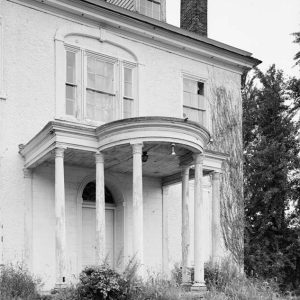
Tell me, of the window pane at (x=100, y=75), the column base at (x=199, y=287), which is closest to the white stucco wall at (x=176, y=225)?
the column base at (x=199, y=287)

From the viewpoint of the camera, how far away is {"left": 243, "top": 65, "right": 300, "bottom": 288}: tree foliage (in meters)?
23.5

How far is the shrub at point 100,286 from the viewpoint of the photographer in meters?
11.9

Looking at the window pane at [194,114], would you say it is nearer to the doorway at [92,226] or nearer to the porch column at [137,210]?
the doorway at [92,226]

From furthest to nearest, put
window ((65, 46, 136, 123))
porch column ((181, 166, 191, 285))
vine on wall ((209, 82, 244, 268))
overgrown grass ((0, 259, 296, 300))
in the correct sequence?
vine on wall ((209, 82, 244, 268)), window ((65, 46, 136, 123)), porch column ((181, 166, 191, 285)), overgrown grass ((0, 259, 296, 300))

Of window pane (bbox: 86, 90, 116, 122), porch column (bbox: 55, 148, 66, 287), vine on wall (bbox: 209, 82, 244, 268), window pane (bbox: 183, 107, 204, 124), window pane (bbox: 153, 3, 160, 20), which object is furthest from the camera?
window pane (bbox: 153, 3, 160, 20)

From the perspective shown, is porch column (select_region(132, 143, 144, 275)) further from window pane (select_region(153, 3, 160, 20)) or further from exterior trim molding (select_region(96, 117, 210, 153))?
window pane (select_region(153, 3, 160, 20))

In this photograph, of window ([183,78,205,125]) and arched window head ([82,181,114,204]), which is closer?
arched window head ([82,181,114,204])

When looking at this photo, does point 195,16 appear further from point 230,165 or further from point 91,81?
point 91,81

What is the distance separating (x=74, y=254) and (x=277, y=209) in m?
11.6

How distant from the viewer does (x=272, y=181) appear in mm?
24078

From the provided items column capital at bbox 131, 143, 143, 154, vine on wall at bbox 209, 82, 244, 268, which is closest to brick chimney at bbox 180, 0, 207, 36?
vine on wall at bbox 209, 82, 244, 268

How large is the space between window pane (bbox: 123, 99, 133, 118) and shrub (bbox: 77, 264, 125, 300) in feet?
19.4

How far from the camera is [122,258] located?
645 inches

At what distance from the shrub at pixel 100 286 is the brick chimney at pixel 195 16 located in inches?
428
